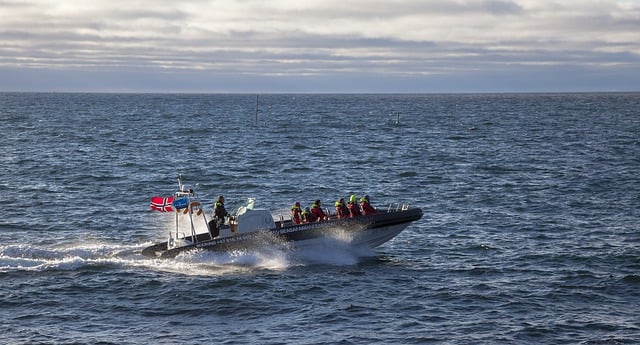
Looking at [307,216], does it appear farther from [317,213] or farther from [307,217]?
[317,213]

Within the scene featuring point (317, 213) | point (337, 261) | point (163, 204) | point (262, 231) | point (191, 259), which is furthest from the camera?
point (317, 213)

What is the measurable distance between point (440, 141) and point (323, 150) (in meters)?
16.9

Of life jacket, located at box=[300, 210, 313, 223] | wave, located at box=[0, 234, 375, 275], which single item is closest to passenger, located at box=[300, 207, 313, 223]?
life jacket, located at box=[300, 210, 313, 223]

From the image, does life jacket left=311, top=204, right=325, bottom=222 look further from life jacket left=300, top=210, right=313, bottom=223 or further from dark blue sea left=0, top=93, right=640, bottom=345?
dark blue sea left=0, top=93, right=640, bottom=345

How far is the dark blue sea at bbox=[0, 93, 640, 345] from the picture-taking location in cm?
2295

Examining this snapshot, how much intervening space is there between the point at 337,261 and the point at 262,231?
2.93 m

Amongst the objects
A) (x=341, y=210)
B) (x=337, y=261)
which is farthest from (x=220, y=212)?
(x=337, y=261)

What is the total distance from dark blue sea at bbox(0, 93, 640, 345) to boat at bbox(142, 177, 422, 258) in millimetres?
402

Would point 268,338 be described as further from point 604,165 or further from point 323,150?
point 323,150

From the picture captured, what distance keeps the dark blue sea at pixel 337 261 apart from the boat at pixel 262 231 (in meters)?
0.40

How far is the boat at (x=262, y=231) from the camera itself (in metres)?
29.6

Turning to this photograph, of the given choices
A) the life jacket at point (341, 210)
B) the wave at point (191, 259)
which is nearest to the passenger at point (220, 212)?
the wave at point (191, 259)

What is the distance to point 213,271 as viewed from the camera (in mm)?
28453

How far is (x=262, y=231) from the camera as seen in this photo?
29.8 m
